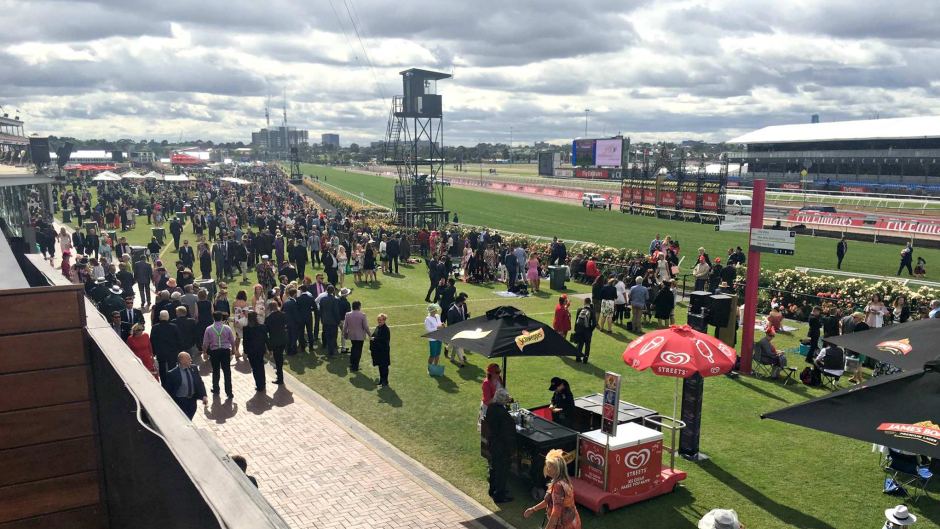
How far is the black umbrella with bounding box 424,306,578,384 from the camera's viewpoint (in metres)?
9.30

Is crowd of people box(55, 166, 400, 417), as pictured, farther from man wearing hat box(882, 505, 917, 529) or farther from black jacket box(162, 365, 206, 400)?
man wearing hat box(882, 505, 917, 529)

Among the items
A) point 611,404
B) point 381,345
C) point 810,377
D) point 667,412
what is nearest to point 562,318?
point 667,412

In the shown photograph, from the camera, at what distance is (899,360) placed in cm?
834

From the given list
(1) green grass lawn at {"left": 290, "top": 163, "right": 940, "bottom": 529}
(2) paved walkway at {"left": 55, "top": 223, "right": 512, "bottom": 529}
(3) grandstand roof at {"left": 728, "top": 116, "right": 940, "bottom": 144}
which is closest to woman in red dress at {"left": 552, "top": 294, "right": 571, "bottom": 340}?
(1) green grass lawn at {"left": 290, "top": 163, "right": 940, "bottom": 529}

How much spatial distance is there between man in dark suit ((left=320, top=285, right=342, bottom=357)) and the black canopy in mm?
5112

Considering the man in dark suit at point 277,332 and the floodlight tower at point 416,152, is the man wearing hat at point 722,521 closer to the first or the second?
the man in dark suit at point 277,332

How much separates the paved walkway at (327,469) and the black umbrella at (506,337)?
189cm

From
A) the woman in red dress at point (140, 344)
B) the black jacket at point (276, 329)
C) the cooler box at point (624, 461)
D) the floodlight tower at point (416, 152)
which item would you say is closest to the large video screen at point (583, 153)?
the floodlight tower at point (416, 152)

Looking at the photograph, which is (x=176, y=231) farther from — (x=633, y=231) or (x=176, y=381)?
(x=633, y=231)

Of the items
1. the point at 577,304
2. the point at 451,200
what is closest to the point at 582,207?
the point at 451,200

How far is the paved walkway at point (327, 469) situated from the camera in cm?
808

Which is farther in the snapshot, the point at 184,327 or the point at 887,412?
the point at 184,327

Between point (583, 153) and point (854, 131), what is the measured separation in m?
37.9

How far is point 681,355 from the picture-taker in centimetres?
893
